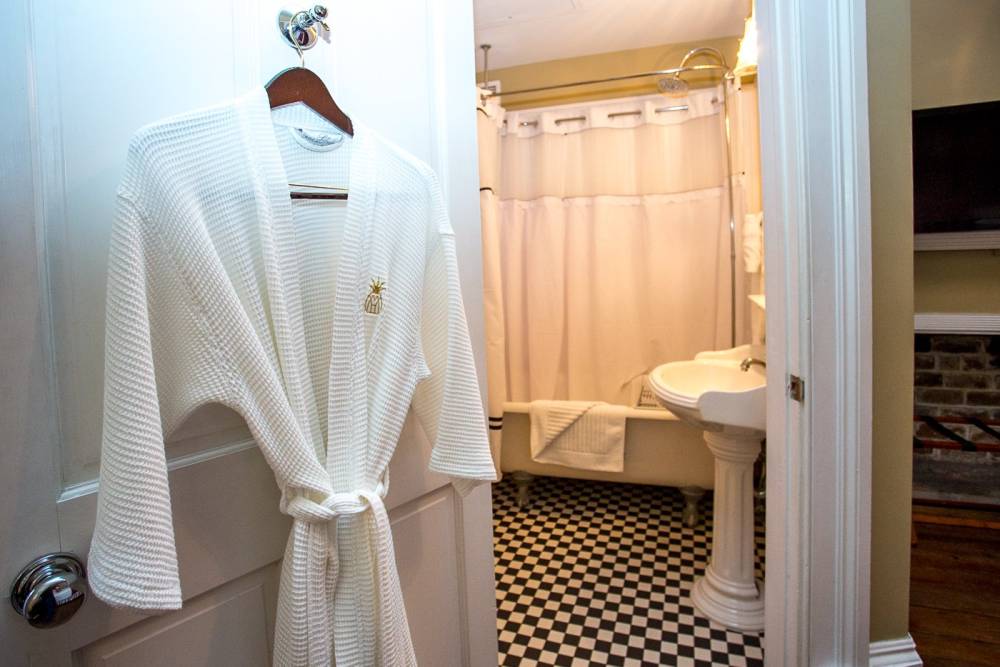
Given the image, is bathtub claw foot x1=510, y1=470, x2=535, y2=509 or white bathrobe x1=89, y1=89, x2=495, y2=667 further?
bathtub claw foot x1=510, y1=470, x2=535, y2=509

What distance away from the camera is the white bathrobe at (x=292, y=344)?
26.0 inches

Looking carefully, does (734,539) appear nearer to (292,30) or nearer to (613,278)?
(613,278)


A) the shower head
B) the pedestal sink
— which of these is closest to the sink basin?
the pedestal sink

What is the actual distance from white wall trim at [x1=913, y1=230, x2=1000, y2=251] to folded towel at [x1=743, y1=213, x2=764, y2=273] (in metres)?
0.75

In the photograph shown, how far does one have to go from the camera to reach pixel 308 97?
87 centimetres

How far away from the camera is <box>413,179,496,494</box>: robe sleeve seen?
0.99 m

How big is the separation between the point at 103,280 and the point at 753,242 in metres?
2.27

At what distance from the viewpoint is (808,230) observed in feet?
4.23

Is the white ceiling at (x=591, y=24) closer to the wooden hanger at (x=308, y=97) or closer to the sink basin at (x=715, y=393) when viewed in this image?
the sink basin at (x=715, y=393)

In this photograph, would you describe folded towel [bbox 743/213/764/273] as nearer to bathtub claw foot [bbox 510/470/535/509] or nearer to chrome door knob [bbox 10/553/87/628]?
bathtub claw foot [bbox 510/470/535/509]

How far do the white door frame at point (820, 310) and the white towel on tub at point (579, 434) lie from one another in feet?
4.21

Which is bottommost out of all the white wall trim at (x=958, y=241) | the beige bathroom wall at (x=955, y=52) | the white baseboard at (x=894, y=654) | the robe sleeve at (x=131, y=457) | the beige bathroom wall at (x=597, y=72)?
the white baseboard at (x=894, y=654)

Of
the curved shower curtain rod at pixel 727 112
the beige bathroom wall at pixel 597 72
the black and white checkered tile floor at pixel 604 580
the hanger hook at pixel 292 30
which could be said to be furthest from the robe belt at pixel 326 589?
the beige bathroom wall at pixel 597 72

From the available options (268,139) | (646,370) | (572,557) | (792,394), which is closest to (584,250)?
(646,370)
